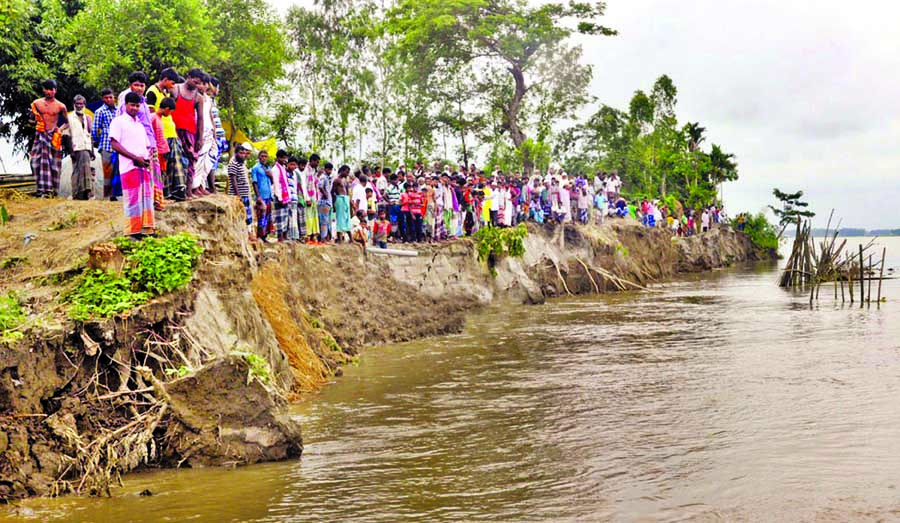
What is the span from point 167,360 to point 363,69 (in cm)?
2685

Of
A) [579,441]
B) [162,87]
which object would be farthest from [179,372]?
[162,87]

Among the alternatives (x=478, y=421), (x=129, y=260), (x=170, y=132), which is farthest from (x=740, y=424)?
(x=170, y=132)

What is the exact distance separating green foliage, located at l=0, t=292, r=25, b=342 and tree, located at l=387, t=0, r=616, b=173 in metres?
27.6

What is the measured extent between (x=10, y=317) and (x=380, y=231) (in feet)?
43.0

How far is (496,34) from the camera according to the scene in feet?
121

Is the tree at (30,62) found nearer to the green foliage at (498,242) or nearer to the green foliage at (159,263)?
the green foliage at (498,242)

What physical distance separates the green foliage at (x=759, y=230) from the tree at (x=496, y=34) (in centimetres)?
2420

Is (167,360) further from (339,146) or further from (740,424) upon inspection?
(339,146)

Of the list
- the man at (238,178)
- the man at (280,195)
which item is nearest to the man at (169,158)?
the man at (238,178)

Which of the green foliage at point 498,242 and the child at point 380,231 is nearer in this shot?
the child at point 380,231

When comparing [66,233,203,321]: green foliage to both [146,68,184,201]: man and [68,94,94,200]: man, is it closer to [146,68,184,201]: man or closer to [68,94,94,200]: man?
[146,68,184,201]: man

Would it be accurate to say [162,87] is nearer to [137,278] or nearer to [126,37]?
[137,278]

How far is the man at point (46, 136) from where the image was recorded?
1312 centimetres

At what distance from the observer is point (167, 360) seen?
9031 millimetres
